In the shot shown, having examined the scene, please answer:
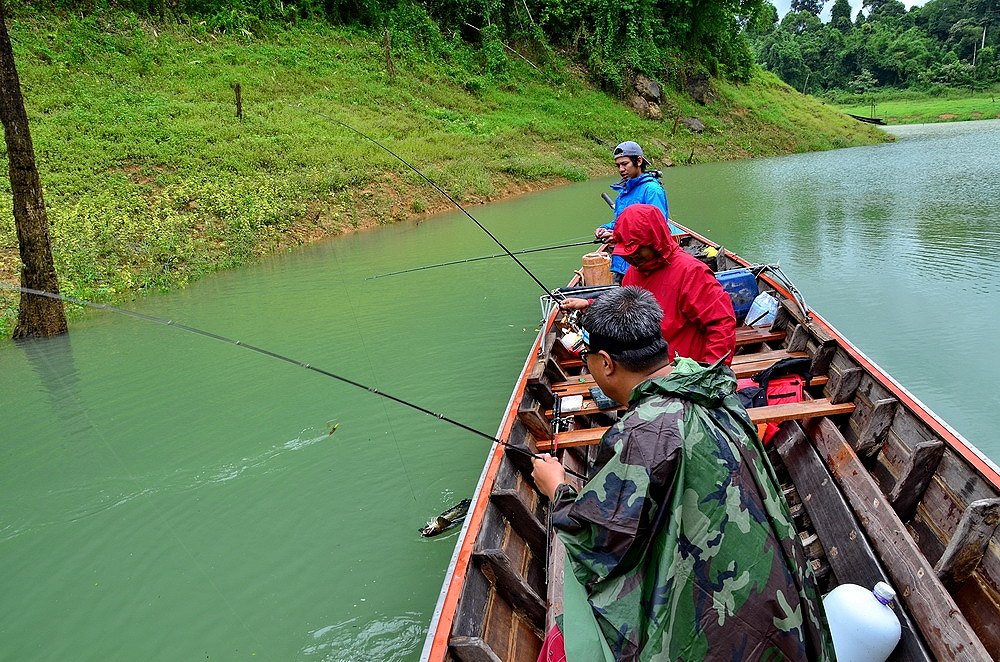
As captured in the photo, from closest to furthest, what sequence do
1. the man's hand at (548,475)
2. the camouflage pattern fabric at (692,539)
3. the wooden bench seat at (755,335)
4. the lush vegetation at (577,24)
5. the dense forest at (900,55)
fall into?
1. the camouflage pattern fabric at (692,539)
2. the man's hand at (548,475)
3. the wooden bench seat at (755,335)
4. the lush vegetation at (577,24)
5. the dense forest at (900,55)

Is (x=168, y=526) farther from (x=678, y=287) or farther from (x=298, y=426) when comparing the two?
(x=678, y=287)

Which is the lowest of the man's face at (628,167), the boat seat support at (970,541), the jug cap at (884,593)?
the jug cap at (884,593)

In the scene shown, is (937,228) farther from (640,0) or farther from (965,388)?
(640,0)

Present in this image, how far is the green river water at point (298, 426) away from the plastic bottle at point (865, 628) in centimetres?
210

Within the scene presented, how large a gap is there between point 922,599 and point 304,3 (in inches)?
1236

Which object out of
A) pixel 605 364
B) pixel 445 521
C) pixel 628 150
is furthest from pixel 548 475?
pixel 628 150

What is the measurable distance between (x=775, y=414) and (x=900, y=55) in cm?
7712

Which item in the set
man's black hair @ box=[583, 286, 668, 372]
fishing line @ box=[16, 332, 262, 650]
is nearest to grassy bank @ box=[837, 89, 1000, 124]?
fishing line @ box=[16, 332, 262, 650]

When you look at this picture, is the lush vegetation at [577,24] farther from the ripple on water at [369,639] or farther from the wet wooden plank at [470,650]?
the wet wooden plank at [470,650]

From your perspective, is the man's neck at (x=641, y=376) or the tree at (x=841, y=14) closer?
the man's neck at (x=641, y=376)

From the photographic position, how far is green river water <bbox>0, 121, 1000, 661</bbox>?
3777mm

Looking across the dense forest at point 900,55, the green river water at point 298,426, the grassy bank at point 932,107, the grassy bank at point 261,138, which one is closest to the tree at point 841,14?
the dense forest at point 900,55

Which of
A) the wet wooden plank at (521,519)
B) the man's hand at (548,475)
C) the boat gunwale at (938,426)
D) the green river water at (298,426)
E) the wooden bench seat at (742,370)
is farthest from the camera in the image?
the wooden bench seat at (742,370)

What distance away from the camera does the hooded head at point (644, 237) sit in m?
3.15
